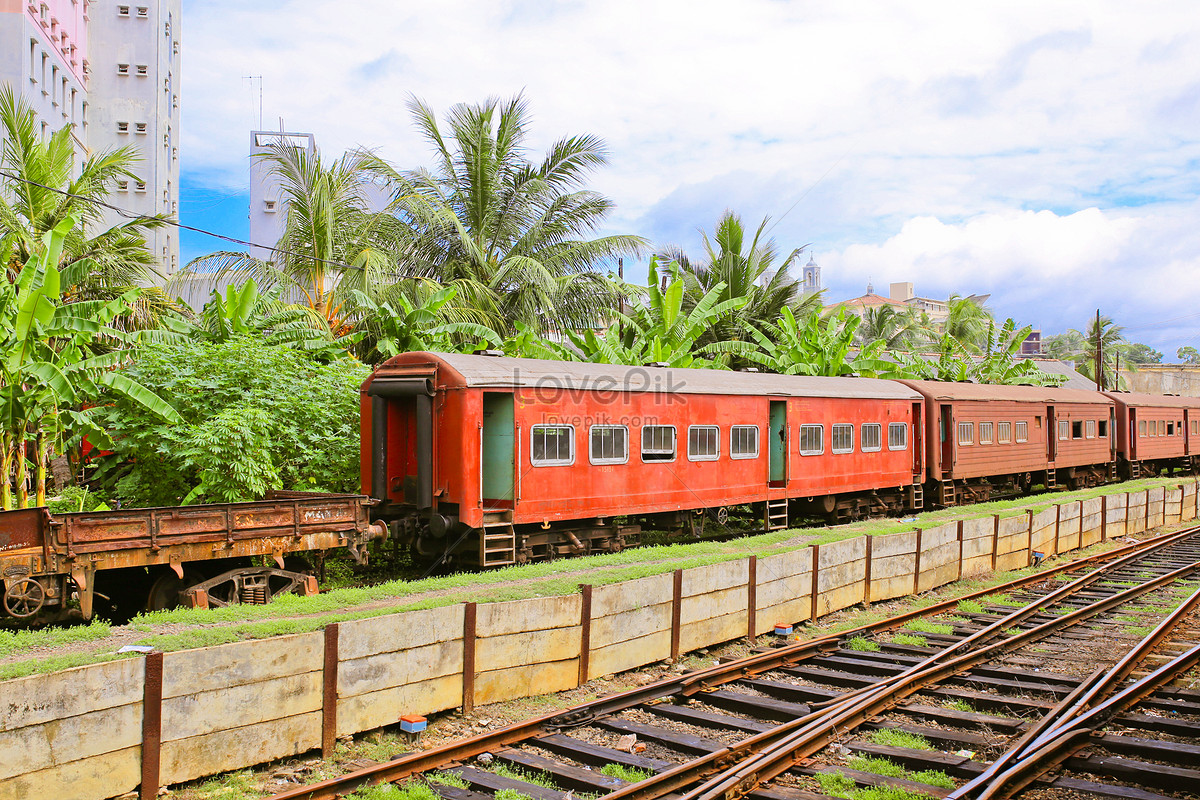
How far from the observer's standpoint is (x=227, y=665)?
249 inches

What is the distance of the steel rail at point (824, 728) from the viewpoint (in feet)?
20.3

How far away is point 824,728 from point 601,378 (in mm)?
6997

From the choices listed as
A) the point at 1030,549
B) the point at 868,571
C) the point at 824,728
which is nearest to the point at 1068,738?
the point at 824,728

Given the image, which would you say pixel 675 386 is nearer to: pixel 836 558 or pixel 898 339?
pixel 836 558

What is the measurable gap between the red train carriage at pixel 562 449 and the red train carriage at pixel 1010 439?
19.2ft

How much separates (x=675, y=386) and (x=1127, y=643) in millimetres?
7173

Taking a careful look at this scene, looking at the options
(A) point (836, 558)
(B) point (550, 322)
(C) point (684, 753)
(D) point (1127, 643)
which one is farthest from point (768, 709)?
(B) point (550, 322)

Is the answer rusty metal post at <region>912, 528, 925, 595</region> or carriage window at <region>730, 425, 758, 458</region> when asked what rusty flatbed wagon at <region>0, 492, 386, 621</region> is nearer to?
carriage window at <region>730, 425, 758, 458</region>

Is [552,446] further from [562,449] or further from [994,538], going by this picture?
[994,538]

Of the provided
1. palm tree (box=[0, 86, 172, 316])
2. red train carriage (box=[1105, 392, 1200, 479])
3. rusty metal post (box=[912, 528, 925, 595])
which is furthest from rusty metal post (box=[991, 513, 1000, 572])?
red train carriage (box=[1105, 392, 1200, 479])

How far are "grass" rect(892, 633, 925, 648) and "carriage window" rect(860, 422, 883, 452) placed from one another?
27.3ft

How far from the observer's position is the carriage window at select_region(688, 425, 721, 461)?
14.7 m

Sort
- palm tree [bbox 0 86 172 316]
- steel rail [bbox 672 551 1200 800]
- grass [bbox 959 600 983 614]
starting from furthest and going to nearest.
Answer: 1. palm tree [bbox 0 86 172 316]
2. grass [bbox 959 600 983 614]
3. steel rail [bbox 672 551 1200 800]

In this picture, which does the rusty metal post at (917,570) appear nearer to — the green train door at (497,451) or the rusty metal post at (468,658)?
the green train door at (497,451)
